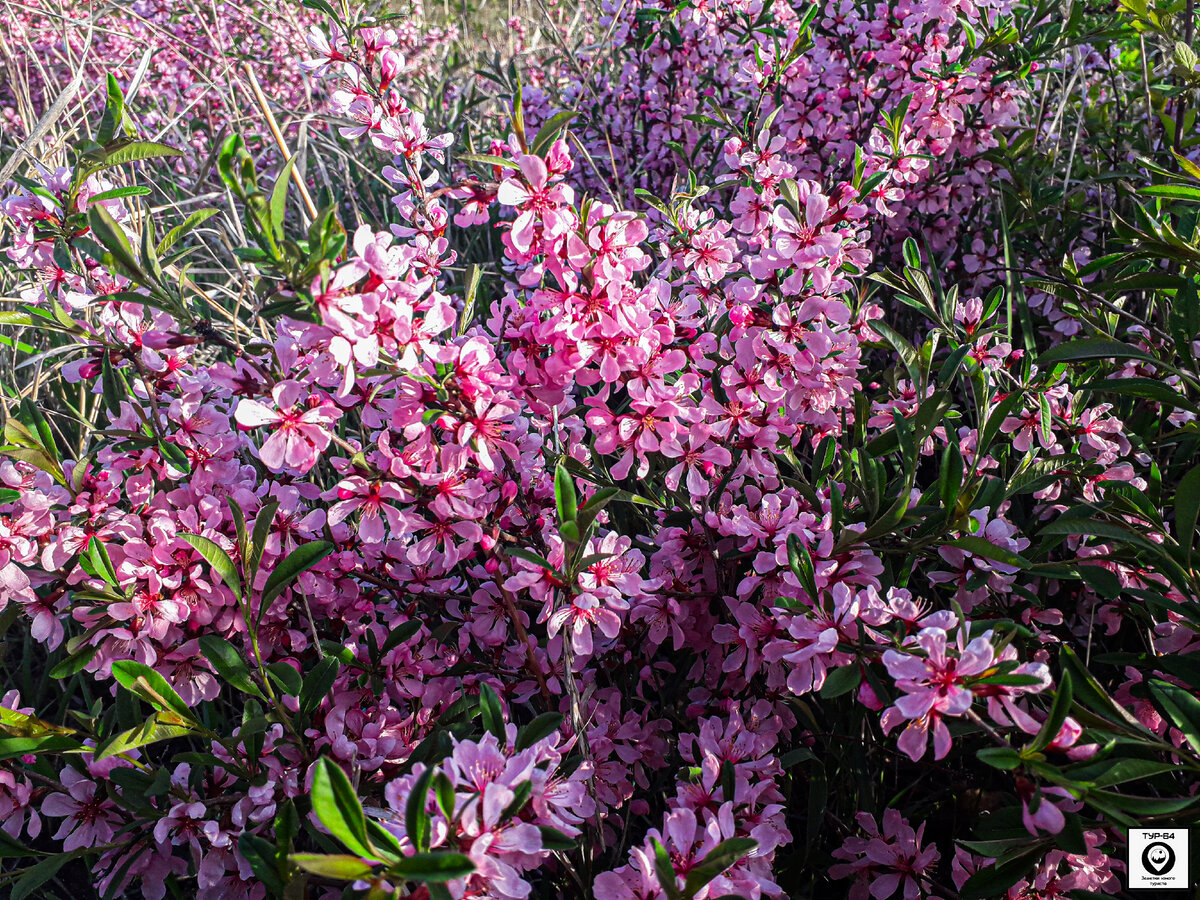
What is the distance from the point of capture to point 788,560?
103 cm

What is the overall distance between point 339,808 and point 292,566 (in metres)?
0.37

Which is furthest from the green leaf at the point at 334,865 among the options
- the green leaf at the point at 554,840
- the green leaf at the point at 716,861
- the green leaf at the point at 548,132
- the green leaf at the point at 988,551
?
the green leaf at the point at 548,132

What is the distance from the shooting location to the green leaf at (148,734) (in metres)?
0.93

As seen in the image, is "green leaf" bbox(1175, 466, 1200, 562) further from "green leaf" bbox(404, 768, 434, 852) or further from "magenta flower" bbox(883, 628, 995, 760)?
"green leaf" bbox(404, 768, 434, 852)

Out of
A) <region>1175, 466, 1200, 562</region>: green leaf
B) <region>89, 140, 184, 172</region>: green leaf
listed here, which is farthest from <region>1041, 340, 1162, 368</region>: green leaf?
<region>89, 140, 184, 172</region>: green leaf

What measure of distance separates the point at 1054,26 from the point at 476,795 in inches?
80.2

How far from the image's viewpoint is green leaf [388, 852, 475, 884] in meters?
0.68

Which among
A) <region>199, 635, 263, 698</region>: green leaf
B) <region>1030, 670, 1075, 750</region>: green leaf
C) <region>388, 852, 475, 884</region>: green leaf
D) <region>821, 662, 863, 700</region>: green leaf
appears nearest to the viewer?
<region>388, 852, 475, 884</region>: green leaf

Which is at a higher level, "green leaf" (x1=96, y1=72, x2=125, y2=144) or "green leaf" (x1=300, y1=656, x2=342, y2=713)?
"green leaf" (x1=96, y1=72, x2=125, y2=144)

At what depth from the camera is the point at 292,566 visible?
1.03m

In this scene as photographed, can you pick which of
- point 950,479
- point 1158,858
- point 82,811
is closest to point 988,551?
point 950,479

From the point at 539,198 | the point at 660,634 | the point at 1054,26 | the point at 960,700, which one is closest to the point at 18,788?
the point at 660,634

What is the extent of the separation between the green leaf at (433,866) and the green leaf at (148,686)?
44 centimetres

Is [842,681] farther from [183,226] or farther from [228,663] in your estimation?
[183,226]
